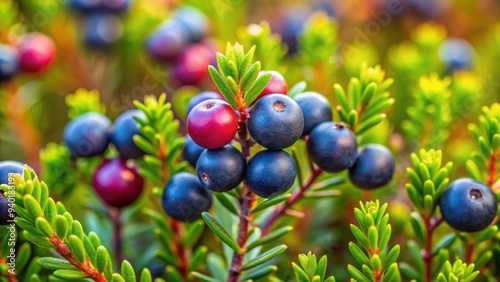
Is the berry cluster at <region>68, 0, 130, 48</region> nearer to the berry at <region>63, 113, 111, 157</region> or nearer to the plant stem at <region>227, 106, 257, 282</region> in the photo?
the berry at <region>63, 113, 111, 157</region>

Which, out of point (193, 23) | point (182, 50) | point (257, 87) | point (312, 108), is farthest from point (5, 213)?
point (193, 23)

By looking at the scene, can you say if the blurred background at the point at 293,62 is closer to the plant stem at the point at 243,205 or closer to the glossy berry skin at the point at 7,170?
the plant stem at the point at 243,205

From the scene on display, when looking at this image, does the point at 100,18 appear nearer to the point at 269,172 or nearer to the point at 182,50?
the point at 182,50

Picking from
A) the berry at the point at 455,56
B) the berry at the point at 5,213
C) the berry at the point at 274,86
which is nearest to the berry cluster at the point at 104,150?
the berry at the point at 5,213

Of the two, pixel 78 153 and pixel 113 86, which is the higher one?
pixel 113 86

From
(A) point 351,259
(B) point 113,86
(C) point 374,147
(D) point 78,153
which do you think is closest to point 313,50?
(C) point 374,147

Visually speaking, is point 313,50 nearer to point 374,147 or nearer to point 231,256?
point 374,147

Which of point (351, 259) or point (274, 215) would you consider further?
point (351, 259)
